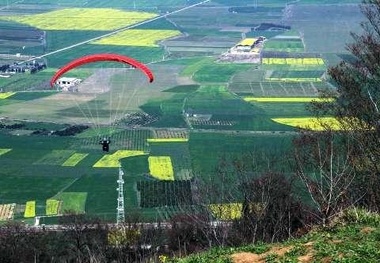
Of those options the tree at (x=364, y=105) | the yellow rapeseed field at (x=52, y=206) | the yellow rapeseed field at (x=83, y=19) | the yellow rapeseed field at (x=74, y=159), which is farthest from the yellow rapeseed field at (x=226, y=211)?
the yellow rapeseed field at (x=83, y=19)

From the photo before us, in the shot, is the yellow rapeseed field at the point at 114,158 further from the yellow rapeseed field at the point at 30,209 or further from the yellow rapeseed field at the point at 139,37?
the yellow rapeseed field at the point at 139,37

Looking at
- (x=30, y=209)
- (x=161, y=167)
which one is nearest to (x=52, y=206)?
(x=30, y=209)

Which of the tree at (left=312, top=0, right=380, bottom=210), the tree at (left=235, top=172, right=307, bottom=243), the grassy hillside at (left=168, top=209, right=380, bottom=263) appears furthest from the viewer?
the tree at (left=235, top=172, right=307, bottom=243)

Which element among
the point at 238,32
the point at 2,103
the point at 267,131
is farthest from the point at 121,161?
the point at 238,32

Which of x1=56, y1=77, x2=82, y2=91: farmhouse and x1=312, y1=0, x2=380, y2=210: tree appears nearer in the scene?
x1=312, y1=0, x2=380, y2=210: tree

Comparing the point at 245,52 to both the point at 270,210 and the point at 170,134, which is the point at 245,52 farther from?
the point at 270,210

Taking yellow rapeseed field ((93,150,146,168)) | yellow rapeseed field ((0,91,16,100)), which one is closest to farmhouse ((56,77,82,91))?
yellow rapeseed field ((0,91,16,100))

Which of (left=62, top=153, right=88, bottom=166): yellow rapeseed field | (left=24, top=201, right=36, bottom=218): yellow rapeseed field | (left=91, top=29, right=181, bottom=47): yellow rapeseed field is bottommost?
(left=91, top=29, right=181, bottom=47): yellow rapeseed field

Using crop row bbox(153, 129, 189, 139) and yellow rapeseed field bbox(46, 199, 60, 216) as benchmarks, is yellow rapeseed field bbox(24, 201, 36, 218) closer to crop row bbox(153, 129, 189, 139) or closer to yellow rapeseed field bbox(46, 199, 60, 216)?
yellow rapeseed field bbox(46, 199, 60, 216)
